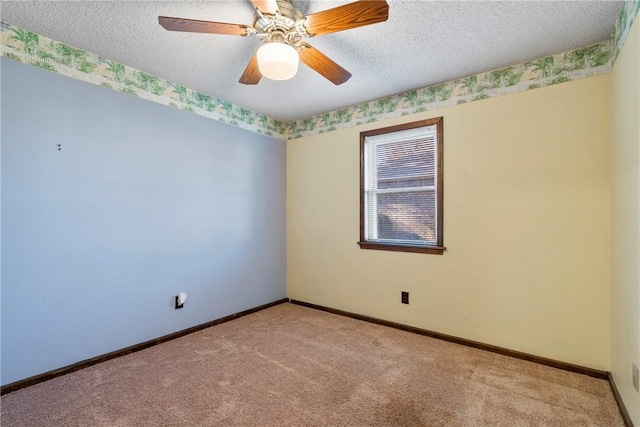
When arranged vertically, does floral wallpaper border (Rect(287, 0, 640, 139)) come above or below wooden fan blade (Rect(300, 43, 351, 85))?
above

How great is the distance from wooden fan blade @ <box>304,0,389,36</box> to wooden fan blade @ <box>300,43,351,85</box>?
0.15m

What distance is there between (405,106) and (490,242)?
1.52 m

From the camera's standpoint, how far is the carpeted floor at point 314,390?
5.61 ft

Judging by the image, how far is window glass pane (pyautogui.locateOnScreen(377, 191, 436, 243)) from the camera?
293cm

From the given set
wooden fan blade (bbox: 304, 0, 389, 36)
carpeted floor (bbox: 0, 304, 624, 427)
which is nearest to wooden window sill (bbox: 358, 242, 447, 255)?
carpeted floor (bbox: 0, 304, 624, 427)

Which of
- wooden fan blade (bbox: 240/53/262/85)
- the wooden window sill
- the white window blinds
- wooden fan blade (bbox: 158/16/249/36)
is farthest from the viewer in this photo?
the white window blinds

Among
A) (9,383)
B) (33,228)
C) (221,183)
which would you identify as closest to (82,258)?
(33,228)

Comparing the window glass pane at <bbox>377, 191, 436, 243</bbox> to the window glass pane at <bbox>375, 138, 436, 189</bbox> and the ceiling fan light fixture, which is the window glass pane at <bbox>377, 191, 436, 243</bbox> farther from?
the ceiling fan light fixture

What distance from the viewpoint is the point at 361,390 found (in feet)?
6.48

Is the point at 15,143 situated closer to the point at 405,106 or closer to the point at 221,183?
the point at 221,183

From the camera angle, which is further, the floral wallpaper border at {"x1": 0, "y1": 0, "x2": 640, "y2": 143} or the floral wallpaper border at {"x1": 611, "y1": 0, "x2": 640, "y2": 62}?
the floral wallpaper border at {"x1": 0, "y1": 0, "x2": 640, "y2": 143}

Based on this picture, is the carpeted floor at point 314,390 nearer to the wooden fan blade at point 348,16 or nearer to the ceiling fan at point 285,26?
the ceiling fan at point 285,26

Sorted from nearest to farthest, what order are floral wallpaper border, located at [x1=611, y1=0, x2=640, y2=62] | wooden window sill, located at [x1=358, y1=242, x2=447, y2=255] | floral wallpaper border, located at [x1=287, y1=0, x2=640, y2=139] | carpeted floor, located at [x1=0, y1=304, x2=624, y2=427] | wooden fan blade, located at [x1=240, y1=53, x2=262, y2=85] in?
floral wallpaper border, located at [x1=611, y1=0, x2=640, y2=62]
carpeted floor, located at [x1=0, y1=304, x2=624, y2=427]
wooden fan blade, located at [x1=240, y1=53, x2=262, y2=85]
floral wallpaper border, located at [x1=287, y1=0, x2=640, y2=139]
wooden window sill, located at [x1=358, y1=242, x2=447, y2=255]

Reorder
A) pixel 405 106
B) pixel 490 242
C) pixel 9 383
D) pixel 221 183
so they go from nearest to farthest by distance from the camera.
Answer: pixel 9 383 < pixel 490 242 < pixel 405 106 < pixel 221 183
